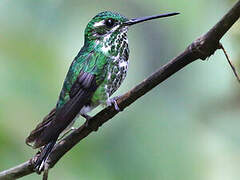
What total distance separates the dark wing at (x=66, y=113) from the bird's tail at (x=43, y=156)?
0.02 metres

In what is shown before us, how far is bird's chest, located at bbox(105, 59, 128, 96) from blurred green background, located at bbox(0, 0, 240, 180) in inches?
6.2

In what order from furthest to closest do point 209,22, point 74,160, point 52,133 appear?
point 209,22, point 74,160, point 52,133

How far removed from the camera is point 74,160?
2.50m

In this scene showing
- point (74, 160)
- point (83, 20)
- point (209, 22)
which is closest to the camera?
point (74, 160)

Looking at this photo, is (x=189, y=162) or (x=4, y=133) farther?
(x=189, y=162)

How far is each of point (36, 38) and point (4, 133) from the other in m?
0.57

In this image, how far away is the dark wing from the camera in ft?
7.20

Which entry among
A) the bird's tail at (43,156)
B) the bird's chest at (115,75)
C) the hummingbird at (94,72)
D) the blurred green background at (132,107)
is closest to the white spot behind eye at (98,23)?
the hummingbird at (94,72)

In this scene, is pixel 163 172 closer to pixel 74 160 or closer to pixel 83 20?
pixel 74 160

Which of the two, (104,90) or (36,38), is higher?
(36,38)

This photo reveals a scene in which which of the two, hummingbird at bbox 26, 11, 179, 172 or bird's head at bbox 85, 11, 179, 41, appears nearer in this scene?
hummingbird at bbox 26, 11, 179, 172

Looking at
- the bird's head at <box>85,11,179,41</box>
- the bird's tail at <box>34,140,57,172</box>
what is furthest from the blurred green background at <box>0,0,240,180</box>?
the bird's tail at <box>34,140,57,172</box>

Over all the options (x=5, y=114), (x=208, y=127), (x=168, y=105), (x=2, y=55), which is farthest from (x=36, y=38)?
(x=208, y=127)

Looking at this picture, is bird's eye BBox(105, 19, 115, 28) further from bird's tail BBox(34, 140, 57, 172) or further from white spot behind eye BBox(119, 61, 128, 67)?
bird's tail BBox(34, 140, 57, 172)
